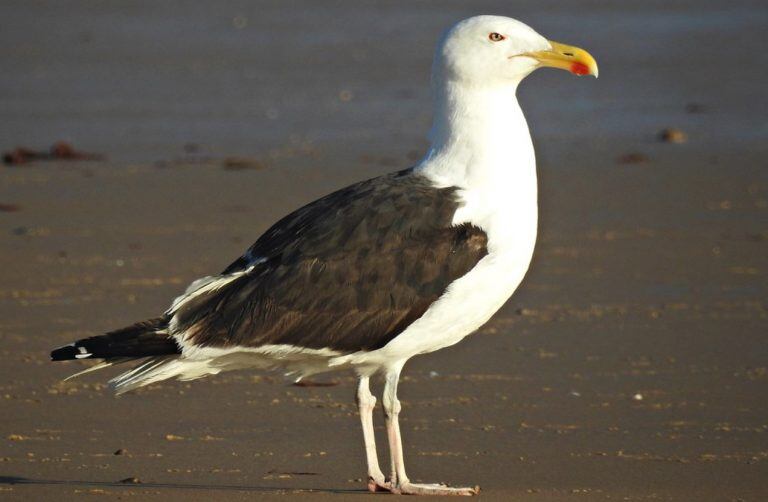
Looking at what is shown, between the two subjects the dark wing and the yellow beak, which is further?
the yellow beak

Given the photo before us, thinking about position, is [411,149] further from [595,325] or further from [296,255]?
[296,255]

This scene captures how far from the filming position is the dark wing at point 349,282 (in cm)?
575

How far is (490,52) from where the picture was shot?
6.20m

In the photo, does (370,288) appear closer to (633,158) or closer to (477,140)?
(477,140)

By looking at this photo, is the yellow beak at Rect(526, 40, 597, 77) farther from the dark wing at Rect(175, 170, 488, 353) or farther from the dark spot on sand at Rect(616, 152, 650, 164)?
the dark spot on sand at Rect(616, 152, 650, 164)

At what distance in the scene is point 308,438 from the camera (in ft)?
21.3

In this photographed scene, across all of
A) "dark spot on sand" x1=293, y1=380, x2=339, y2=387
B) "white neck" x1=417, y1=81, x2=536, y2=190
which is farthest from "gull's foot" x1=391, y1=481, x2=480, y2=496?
"dark spot on sand" x1=293, y1=380, x2=339, y2=387

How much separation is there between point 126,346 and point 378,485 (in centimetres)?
116

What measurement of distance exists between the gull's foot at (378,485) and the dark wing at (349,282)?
0.54 meters

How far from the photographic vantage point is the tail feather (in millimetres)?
5602

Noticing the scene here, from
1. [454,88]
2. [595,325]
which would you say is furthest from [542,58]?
[595,325]

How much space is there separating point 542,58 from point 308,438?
196cm

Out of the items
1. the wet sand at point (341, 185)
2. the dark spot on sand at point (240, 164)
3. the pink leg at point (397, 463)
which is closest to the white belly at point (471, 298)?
the pink leg at point (397, 463)

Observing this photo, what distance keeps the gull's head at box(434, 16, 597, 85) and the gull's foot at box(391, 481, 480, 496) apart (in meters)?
1.70
